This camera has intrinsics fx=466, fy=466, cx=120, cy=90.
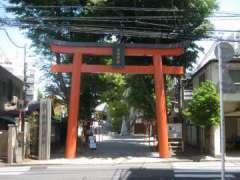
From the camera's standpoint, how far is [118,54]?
26.5m

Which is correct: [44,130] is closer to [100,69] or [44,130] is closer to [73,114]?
[73,114]

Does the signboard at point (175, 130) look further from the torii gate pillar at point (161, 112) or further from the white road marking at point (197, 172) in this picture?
the white road marking at point (197, 172)

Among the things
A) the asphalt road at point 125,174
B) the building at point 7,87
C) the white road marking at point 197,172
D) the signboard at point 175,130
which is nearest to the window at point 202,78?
the signboard at point 175,130

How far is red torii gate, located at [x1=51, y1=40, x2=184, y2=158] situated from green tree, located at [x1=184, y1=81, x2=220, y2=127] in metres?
1.73

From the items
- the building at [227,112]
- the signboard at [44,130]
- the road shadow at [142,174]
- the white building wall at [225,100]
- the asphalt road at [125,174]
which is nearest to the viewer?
the road shadow at [142,174]

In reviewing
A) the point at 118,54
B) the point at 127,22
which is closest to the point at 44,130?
the point at 118,54

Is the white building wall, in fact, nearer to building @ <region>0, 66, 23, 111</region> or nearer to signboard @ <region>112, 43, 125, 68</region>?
signboard @ <region>112, 43, 125, 68</region>

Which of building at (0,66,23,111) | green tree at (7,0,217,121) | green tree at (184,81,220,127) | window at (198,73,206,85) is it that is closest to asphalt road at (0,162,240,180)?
green tree at (184,81,220,127)

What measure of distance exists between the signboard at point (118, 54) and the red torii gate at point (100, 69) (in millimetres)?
229

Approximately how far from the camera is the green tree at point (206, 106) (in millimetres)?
26234

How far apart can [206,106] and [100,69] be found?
6.37 metres

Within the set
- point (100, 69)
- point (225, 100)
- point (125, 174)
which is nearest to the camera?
point (125, 174)

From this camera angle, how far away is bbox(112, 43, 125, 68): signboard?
26375 millimetres

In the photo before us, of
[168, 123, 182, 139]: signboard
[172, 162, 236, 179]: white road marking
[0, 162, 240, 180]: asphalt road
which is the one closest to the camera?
[0, 162, 240, 180]: asphalt road
